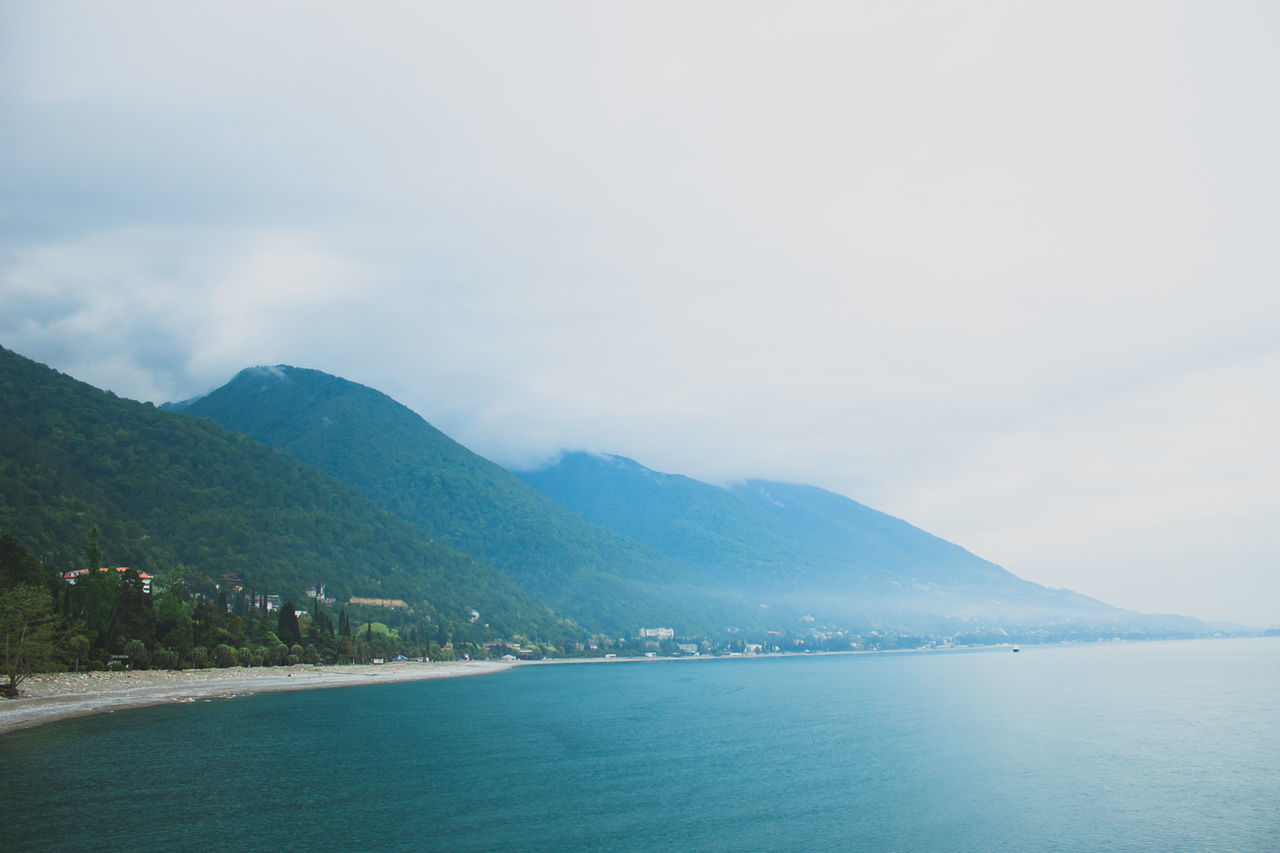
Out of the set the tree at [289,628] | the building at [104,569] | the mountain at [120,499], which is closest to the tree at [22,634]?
the building at [104,569]

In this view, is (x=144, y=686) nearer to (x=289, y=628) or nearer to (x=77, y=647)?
(x=77, y=647)

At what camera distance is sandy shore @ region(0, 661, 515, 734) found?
5928 centimetres

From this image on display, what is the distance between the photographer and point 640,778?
147 ft

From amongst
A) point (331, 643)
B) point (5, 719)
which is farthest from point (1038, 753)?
point (331, 643)

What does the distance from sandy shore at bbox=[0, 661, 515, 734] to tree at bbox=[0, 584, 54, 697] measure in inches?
70.4

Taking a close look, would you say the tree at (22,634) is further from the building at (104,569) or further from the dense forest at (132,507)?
the dense forest at (132,507)

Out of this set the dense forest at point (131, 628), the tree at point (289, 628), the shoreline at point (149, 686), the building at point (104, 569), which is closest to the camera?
the shoreline at point (149, 686)

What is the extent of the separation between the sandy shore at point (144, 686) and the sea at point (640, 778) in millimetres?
3626

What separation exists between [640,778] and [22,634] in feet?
179

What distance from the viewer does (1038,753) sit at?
53.9 m

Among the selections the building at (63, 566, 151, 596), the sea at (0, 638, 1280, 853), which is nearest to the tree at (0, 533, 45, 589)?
the building at (63, 566, 151, 596)

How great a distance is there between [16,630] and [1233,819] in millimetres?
83276

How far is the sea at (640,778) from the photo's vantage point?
3222 cm

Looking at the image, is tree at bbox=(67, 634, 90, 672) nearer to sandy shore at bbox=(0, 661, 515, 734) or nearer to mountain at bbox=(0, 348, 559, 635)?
sandy shore at bbox=(0, 661, 515, 734)
